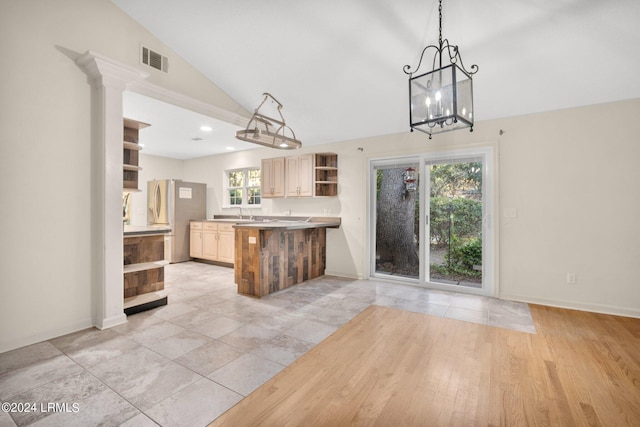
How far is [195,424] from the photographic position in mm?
1583

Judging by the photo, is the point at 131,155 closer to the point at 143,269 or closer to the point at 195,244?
the point at 143,269

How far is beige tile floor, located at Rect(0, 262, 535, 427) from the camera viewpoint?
5.66 ft

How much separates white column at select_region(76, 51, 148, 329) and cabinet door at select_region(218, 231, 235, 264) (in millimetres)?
2751

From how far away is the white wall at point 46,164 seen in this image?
2.47 meters

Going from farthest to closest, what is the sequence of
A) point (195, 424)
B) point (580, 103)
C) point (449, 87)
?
point (580, 103) < point (449, 87) < point (195, 424)

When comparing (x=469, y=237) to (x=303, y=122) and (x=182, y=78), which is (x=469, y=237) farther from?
(x=182, y=78)

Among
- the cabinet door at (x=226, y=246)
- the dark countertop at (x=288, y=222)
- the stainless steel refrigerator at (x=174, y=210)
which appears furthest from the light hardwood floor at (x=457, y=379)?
the stainless steel refrigerator at (x=174, y=210)

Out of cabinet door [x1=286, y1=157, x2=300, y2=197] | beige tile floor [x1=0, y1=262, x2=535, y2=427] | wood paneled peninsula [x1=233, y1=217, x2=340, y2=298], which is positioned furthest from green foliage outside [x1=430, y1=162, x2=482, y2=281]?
cabinet door [x1=286, y1=157, x2=300, y2=197]

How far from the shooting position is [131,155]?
3605 mm

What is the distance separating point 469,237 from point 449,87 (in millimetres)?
2886

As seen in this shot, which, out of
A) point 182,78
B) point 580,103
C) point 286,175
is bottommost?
point 286,175

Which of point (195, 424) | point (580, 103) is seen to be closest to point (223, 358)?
point (195, 424)

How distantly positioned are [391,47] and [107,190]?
3244 mm

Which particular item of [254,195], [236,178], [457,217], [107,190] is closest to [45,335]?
[107,190]
